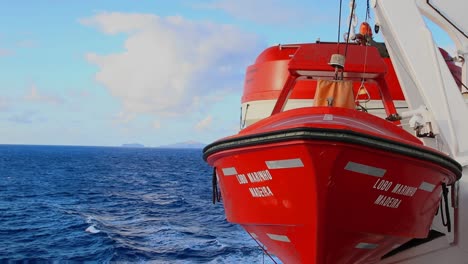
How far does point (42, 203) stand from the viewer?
25.4 meters

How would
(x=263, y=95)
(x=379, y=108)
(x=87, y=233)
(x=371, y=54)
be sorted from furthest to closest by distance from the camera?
(x=87, y=233) < (x=263, y=95) < (x=379, y=108) < (x=371, y=54)

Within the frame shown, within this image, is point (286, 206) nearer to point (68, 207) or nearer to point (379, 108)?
point (379, 108)

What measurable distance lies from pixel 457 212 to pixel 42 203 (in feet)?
70.6

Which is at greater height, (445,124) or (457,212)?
(445,124)

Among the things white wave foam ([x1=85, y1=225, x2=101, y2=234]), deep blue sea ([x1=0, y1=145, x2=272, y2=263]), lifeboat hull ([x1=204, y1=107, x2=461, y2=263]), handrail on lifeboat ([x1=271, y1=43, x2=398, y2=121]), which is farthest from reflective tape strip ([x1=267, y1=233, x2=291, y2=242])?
white wave foam ([x1=85, y1=225, x2=101, y2=234])

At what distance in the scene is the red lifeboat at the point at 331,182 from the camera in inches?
217

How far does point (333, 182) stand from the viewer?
5523 mm

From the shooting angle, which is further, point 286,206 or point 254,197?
point 254,197

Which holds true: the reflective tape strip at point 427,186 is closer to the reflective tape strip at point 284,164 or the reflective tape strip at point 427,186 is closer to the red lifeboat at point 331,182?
the red lifeboat at point 331,182

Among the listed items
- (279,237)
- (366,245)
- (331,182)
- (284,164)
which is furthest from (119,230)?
(331,182)

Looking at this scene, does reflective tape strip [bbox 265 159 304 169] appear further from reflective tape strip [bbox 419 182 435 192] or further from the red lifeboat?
reflective tape strip [bbox 419 182 435 192]

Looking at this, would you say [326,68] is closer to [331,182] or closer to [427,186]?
[427,186]

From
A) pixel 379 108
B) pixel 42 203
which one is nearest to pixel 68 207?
pixel 42 203

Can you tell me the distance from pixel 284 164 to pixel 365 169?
2.75 feet
